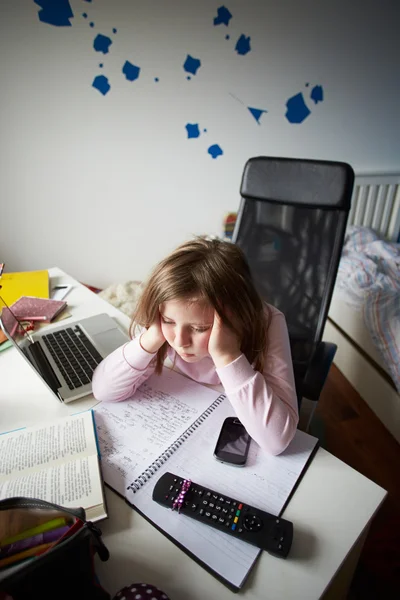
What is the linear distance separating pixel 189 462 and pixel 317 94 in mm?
2288

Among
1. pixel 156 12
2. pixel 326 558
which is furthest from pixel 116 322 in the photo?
pixel 156 12

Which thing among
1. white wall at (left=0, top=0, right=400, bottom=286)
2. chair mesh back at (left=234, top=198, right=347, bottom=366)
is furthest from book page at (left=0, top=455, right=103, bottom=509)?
white wall at (left=0, top=0, right=400, bottom=286)

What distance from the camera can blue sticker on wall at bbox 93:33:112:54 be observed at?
1.89 meters

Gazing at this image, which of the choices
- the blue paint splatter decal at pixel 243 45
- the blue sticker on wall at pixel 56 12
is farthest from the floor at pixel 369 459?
the blue sticker on wall at pixel 56 12

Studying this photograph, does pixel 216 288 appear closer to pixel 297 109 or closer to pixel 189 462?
pixel 189 462

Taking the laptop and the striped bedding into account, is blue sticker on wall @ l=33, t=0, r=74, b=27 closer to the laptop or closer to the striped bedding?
the laptop

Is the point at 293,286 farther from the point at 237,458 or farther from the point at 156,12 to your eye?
the point at 156,12

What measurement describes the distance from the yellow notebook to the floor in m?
1.07

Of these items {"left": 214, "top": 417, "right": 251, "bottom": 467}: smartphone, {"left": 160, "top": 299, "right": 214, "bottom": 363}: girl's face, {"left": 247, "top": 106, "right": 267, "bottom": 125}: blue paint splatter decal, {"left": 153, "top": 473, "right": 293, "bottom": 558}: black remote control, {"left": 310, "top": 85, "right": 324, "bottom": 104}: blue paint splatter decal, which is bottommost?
{"left": 153, "top": 473, "right": 293, "bottom": 558}: black remote control

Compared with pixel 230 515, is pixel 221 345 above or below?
above

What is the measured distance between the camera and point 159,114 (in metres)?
2.11

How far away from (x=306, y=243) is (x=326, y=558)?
0.95 meters

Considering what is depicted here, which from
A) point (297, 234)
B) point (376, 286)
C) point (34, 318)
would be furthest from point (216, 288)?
point (376, 286)

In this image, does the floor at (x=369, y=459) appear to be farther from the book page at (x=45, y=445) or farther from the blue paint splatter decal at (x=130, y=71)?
the blue paint splatter decal at (x=130, y=71)
